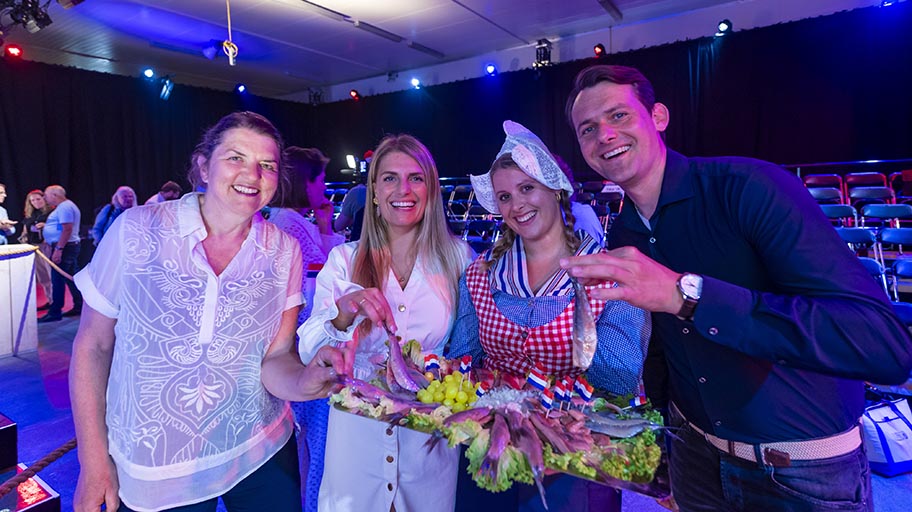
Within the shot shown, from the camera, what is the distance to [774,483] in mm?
1346

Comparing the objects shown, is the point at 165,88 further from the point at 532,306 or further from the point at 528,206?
the point at 532,306

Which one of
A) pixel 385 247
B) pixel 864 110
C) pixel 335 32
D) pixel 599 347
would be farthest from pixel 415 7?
pixel 599 347

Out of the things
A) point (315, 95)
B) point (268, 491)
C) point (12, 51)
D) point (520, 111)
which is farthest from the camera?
point (315, 95)

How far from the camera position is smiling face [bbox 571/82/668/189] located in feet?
5.08

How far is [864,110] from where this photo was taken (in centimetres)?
802

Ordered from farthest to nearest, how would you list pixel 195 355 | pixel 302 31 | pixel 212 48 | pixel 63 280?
pixel 212 48 → pixel 302 31 → pixel 63 280 → pixel 195 355

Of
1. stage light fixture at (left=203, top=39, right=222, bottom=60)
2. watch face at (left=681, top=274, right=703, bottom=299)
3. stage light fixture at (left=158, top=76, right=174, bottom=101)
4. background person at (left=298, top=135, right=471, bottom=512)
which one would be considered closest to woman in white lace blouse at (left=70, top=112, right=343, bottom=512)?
background person at (left=298, top=135, right=471, bottom=512)

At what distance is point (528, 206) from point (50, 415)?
432 cm

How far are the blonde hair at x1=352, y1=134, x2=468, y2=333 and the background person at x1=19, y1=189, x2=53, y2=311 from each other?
24.9ft

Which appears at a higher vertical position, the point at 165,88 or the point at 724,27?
the point at 165,88

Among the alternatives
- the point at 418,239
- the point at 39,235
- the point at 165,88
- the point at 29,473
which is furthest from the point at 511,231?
the point at 165,88

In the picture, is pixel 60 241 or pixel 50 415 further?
pixel 60 241

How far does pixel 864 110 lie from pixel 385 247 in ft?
30.8

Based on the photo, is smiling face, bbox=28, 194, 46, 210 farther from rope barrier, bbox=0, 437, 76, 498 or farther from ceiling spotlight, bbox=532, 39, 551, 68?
ceiling spotlight, bbox=532, 39, 551, 68
